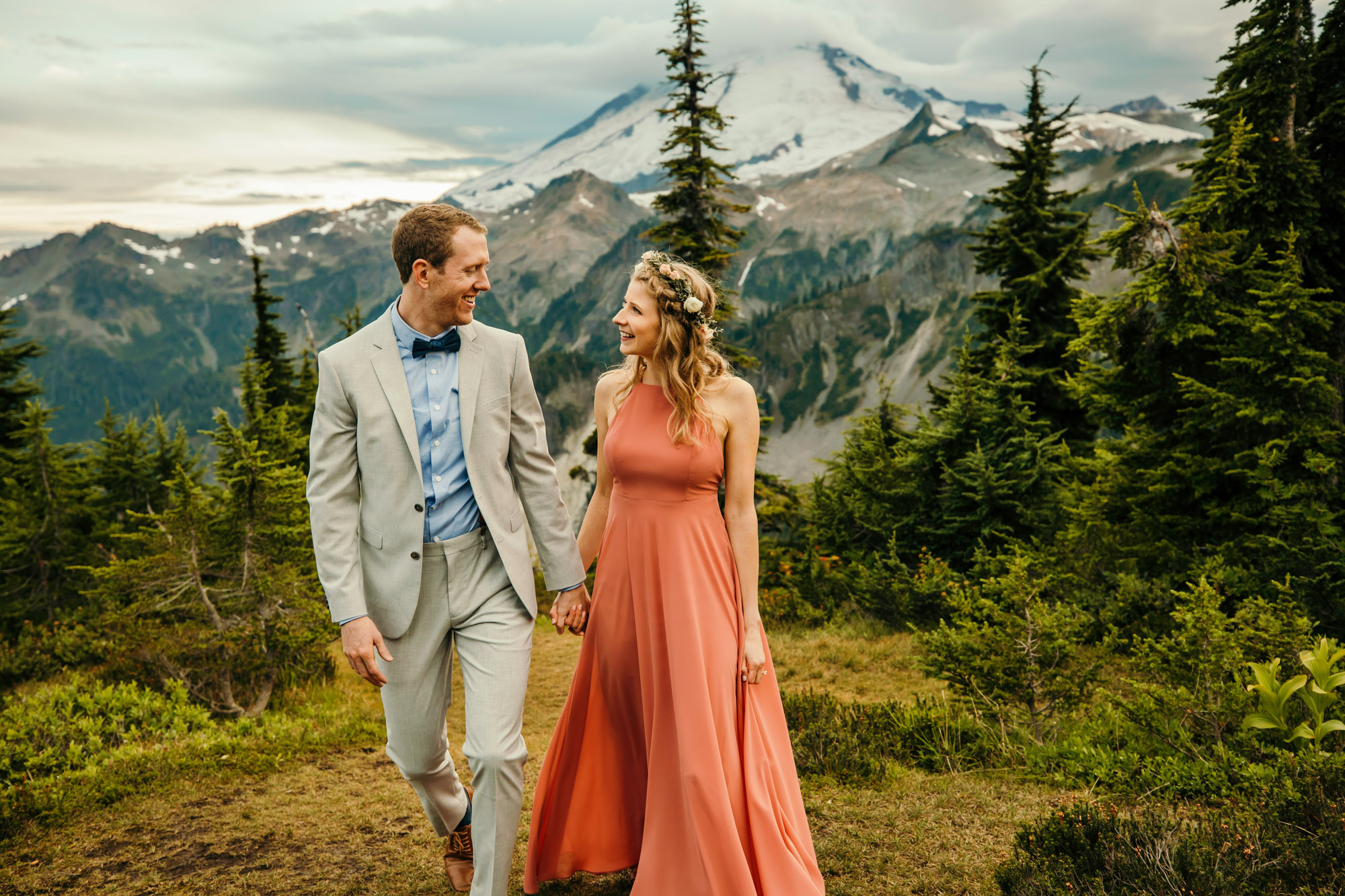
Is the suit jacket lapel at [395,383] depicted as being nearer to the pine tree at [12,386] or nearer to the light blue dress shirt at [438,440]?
the light blue dress shirt at [438,440]

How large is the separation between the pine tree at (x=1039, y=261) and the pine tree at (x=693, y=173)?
622cm

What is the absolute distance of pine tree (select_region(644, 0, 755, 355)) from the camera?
1681 cm

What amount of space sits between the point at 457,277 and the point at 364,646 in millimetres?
1671

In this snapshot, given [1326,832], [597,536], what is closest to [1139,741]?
[1326,832]

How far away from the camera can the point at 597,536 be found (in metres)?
4.57

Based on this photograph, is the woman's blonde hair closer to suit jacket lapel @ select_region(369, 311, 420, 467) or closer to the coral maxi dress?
the coral maxi dress

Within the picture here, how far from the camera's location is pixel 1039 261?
1873cm

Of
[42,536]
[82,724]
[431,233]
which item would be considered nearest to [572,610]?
[431,233]

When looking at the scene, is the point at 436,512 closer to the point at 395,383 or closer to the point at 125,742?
the point at 395,383

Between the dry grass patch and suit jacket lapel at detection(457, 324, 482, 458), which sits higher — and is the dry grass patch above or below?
below

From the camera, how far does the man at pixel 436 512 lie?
360 centimetres

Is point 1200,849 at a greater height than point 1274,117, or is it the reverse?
point 1274,117

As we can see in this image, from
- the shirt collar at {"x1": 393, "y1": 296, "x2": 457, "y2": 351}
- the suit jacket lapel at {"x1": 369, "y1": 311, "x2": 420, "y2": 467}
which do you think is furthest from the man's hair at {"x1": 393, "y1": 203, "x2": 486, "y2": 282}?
the suit jacket lapel at {"x1": 369, "y1": 311, "x2": 420, "y2": 467}

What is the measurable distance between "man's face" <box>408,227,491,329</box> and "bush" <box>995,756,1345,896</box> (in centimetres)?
376
